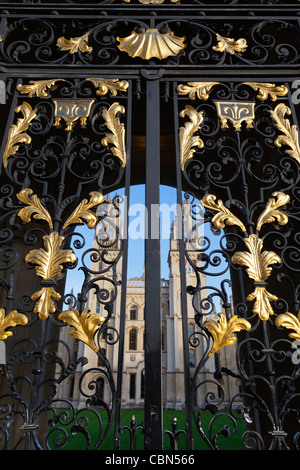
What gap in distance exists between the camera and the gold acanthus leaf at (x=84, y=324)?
2.05 meters

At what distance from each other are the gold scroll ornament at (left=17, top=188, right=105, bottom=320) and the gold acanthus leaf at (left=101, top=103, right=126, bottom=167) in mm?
385

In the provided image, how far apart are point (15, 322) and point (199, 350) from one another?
2737 cm

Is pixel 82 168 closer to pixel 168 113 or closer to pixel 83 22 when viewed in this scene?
pixel 168 113

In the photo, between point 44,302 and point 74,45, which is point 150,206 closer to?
point 44,302

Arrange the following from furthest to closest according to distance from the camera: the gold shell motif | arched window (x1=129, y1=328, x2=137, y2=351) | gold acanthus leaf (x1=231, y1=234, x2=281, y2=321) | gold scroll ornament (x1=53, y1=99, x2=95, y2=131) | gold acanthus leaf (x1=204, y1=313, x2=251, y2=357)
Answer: arched window (x1=129, y1=328, x2=137, y2=351) < the gold shell motif < gold scroll ornament (x1=53, y1=99, x2=95, y2=131) < gold acanthus leaf (x1=231, y1=234, x2=281, y2=321) < gold acanthus leaf (x1=204, y1=313, x2=251, y2=357)

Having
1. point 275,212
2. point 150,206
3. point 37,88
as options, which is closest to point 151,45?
point 37,88

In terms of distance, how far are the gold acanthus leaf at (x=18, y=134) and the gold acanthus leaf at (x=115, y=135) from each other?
1.80ft

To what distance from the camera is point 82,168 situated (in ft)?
18.8

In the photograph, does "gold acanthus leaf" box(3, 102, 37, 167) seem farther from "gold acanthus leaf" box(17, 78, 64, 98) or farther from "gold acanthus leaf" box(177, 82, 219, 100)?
"gold acanthus leaf" box(177, 82, 219, 100)

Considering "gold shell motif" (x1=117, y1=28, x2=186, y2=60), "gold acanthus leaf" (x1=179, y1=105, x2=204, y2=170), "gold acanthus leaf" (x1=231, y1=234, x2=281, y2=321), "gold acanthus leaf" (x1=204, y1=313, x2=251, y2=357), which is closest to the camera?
"gold acanthus leaf" (x1=204, y1=313, x2=251, y2=357)

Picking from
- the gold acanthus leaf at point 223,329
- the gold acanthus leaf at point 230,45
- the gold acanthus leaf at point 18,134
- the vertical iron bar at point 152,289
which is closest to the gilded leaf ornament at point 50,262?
the vertical iron bar at point 152,289

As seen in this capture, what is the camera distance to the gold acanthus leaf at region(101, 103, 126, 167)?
8.46 feet

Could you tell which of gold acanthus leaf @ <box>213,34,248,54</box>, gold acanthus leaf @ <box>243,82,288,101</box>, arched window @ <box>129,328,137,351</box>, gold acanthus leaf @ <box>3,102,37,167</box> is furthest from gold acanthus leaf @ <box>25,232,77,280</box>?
arched window @ <box>129,328,137,351</box>
